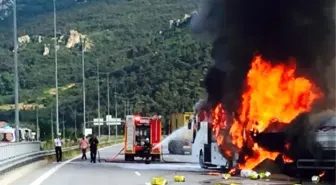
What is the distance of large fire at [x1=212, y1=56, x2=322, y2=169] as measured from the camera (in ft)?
88.7

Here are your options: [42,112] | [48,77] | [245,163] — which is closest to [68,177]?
[245,163]

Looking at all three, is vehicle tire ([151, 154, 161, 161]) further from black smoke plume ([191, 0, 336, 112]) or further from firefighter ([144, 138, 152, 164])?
black smoke plume ([191, 0, 336, 112])

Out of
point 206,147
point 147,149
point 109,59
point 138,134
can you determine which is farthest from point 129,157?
point 109,59

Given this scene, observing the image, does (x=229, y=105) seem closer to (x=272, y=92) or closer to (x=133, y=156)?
(x=272, y=92)

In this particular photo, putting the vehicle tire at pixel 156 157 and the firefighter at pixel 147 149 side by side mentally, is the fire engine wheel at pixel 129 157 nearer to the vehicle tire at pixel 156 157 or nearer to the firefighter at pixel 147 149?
the vehicle tire at pixel 156 157

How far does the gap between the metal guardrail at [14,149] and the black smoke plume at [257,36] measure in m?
7.60

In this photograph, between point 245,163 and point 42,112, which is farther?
point 42,112

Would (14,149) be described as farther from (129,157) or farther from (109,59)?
(109,59)

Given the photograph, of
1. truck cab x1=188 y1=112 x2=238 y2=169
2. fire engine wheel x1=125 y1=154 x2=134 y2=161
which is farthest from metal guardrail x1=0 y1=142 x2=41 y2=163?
truck cab x1=188 y1=112 x2=238 y2=169

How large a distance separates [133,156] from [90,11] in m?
142

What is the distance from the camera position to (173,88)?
4136 inches

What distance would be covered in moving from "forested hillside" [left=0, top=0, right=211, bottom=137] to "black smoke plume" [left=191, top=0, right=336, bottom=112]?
42324 mm

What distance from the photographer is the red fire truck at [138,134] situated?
44531 millimetres

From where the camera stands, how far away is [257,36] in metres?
29.0
